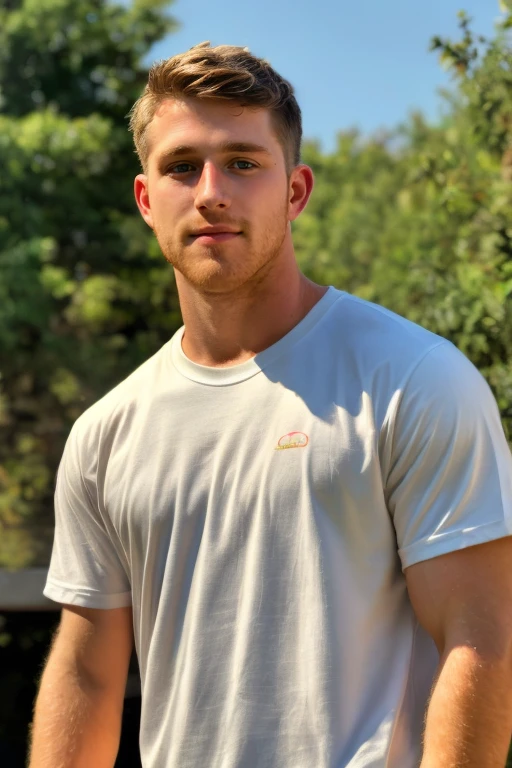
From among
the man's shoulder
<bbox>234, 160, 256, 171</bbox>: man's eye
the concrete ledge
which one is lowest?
the concrete ledge

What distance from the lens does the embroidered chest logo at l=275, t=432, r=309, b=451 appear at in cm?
212

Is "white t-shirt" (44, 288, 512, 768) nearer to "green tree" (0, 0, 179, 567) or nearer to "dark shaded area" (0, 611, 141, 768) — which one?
"dark shaded area" (0, 611, 141, 768)

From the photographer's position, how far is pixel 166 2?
65.8 feet

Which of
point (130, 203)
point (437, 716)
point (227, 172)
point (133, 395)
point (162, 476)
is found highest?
point (130, 203)

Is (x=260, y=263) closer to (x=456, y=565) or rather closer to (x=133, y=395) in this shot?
(x=133, y=395)

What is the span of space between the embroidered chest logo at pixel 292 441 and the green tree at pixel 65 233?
13.6 m

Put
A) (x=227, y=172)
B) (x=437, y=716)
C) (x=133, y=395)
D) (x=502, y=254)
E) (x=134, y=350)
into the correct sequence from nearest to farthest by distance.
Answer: (x=437, y=716) < (x=227, y=172) < (x=133, y=395) < (x=502, y=254) < (x=134, y=350)

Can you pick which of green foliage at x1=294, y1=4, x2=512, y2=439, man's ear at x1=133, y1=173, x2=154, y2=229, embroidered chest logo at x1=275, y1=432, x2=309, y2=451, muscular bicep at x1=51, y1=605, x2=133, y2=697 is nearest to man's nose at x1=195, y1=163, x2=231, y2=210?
man's ear at x1=133, y1=173, x2=154, y2=229

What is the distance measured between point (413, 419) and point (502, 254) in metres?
2.47

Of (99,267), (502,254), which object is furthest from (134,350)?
(502,254)

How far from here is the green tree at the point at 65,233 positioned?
16.5 metres

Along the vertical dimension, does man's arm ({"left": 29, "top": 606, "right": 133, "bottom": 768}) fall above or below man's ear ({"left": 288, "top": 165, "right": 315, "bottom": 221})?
below

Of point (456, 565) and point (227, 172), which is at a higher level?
point (227, 172)

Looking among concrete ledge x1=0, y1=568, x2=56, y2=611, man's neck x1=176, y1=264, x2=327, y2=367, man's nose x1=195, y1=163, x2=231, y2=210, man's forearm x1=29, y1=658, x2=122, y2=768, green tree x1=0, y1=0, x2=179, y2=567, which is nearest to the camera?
man's nose x1=195, y1=163, x2=231, y2=210
